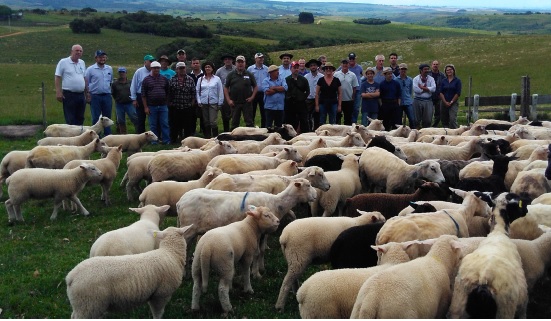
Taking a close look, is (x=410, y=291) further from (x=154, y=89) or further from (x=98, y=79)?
(x=98, y=79)

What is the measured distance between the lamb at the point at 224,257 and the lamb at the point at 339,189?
A: 2.67m

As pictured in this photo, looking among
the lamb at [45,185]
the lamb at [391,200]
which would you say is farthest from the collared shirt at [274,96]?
the lamb at [391,200]

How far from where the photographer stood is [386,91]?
1873cm

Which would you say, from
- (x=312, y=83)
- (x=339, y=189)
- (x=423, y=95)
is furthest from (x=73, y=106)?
(x=423, y=95)

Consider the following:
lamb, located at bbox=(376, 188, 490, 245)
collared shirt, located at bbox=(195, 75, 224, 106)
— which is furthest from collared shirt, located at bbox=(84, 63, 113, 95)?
lamb, located at bbox=(376, 188, 490, 245)

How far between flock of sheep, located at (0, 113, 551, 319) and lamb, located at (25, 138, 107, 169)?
29 millimetres

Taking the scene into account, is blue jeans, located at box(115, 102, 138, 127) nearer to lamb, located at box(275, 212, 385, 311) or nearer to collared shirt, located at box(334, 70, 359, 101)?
collared shirt, located at box(334, 70, 359, 101)

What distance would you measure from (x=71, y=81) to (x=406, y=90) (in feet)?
32.0

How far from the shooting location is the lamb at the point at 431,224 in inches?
314

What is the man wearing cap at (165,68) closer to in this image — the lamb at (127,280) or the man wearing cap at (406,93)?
the man wearing cap at (406,93)

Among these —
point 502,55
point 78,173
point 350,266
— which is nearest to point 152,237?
point 350,266

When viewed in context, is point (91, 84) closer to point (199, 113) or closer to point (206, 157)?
point (199, 113)

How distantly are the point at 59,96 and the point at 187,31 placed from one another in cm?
6204

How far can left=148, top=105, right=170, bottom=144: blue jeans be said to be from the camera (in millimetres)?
18812
